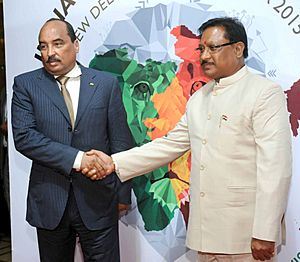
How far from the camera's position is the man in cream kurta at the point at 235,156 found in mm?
1966

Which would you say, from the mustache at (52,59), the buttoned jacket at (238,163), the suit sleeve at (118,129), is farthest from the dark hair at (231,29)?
the mustache at (52,59)

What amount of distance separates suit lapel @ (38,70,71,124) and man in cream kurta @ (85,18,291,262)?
0.57 m

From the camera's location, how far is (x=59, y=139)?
7.82 feet

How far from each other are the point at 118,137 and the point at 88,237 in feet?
1.59

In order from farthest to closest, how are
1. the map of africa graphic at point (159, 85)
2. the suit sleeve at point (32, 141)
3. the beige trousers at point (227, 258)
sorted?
the map of africa graphic at point (159, 85) → the suit sleeve at point (32, 141) → the beige trousers at point (227, 258)

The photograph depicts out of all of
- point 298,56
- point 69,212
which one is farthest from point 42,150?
point 298,56

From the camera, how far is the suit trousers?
2.39m

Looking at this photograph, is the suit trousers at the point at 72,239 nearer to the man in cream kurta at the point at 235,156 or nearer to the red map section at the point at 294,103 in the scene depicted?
the man in cream kurta at the point at 235,156

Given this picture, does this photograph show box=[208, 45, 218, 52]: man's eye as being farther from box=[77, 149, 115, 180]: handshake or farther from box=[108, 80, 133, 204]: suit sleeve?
box=[77, 149, 115, 180]: handshake

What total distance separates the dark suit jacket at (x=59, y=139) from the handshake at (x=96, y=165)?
5cm

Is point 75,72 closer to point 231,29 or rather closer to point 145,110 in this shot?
point 145,110

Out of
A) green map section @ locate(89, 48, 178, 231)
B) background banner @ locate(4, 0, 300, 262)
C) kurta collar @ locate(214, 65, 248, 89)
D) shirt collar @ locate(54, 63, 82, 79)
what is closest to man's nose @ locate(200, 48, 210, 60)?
kurta collar @ locate(214, 65, 248, 89)

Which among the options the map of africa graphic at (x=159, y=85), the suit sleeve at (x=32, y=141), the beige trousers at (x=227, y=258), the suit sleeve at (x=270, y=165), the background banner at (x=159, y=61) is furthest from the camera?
the map of africa graphic at (x=159, y=85)

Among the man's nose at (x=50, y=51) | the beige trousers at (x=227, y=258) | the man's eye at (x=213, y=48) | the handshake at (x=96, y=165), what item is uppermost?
the man's nose at (x=50, y=51)
